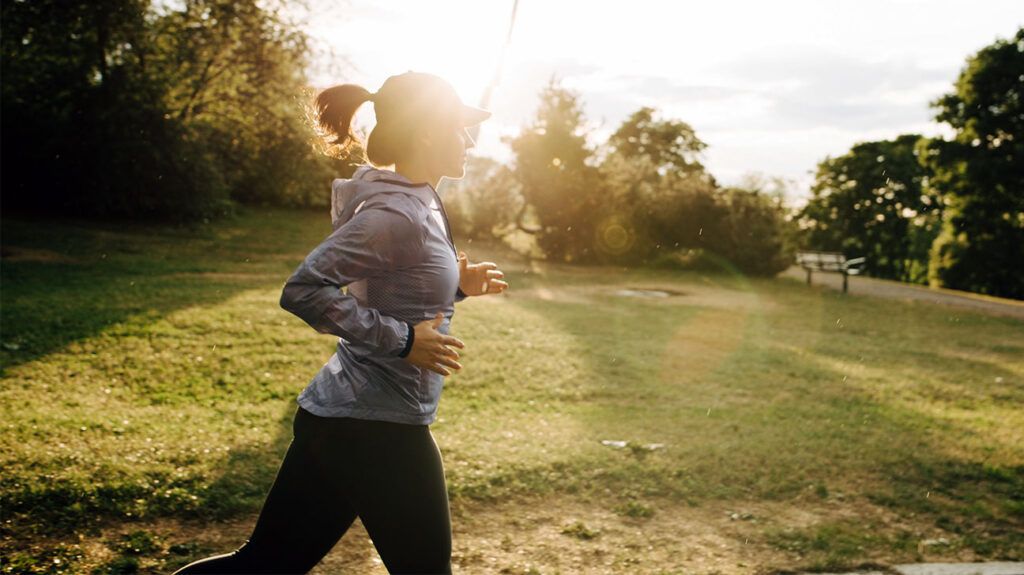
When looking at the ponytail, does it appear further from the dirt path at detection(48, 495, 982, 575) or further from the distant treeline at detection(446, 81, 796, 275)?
the distant treeline at detection(446, 81, 796, 275)

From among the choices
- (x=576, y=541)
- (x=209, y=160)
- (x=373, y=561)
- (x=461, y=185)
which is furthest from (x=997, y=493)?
(x=461, y=185)

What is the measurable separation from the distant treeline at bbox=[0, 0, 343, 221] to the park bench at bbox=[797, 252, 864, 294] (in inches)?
575

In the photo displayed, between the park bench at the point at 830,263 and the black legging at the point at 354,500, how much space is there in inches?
831

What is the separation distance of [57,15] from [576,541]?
1840cm

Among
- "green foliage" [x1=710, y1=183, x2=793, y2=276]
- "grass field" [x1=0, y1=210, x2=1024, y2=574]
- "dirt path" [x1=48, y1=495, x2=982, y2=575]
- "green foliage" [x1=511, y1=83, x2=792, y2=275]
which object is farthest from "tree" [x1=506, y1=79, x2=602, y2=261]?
"dirt path" [x1=48, y1=495, x2=982, y2=575]

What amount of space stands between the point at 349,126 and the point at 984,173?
34960mm

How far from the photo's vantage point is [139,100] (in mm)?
19109

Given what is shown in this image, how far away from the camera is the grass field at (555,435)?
4.48 m

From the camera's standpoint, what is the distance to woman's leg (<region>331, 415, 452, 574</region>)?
7.53ft

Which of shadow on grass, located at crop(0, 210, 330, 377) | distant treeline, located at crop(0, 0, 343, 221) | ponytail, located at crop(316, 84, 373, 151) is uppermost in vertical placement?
distant treeline, located at crop(0, 0, 343, 221)

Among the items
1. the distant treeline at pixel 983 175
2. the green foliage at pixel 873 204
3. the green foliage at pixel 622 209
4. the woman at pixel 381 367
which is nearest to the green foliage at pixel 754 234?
the green foliage at pixel 622 209

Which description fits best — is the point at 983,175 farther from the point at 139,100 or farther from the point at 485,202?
the point at 139,100

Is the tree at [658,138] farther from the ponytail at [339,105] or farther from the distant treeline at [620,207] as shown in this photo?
the ponytail at [339,105]

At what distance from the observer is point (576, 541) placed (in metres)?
4.58
